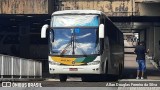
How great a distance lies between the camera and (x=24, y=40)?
4403 centimetres

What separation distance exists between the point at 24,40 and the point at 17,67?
1960 cm

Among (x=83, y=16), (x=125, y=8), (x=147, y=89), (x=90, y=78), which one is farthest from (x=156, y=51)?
(x=147, y=89)

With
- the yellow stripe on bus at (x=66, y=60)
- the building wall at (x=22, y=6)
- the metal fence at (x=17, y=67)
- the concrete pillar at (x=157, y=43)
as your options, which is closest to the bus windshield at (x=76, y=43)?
the yellow stripe on bus at (x=66, y=60)

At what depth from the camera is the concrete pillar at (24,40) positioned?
43.6 metres

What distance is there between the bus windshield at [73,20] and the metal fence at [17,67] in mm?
2920

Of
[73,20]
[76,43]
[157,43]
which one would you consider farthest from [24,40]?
[76,43]

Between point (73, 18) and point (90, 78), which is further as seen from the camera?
point (90, 78)

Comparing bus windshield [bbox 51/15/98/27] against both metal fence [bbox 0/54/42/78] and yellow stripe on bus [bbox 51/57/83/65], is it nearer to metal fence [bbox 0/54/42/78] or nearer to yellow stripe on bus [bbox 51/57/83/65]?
yellow stripe on bus [bbox 51/57/83/65]

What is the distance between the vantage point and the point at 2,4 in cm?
3453

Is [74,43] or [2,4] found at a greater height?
[2,4]

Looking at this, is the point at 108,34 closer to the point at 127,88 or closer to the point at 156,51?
the point at 127,88

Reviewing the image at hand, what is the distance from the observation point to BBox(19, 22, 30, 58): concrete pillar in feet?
143

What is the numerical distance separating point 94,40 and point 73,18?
1.55 metres

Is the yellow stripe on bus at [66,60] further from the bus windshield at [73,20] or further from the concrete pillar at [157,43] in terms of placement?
the concrete pillar at [157,43]
